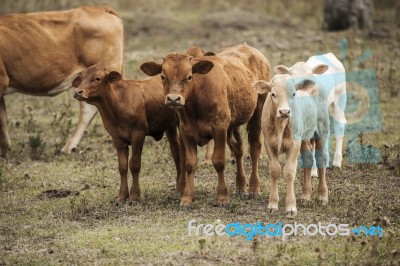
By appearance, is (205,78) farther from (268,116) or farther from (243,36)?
(243,36)

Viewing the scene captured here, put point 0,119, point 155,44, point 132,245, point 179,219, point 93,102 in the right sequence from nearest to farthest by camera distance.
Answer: point 132,245, point 179,219, point 93,102, point 0,119, point 155,44

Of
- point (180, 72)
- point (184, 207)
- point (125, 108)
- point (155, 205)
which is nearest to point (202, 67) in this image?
point (180, 72)

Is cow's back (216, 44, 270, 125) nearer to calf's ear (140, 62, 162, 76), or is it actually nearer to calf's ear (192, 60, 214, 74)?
calf's ear (192, 60, 214, 74)

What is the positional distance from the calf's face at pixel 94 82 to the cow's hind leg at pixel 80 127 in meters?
3.03

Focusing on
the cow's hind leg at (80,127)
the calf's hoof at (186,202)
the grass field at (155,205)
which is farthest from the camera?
the cow's hind leg at (80,127)

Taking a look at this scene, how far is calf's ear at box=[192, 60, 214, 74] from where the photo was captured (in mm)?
9000

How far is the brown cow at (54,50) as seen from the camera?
12.4m

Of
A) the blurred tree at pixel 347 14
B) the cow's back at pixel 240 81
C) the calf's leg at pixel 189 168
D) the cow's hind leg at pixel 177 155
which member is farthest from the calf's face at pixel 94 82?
the blurred tree at pixel 347 14

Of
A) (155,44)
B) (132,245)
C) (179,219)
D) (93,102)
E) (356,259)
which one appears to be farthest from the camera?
(155,44)

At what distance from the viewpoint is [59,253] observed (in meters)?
7.86

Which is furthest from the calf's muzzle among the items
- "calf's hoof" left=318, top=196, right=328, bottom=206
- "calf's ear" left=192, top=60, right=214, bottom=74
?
"calf's hoof" left=318, top=196, right=328, bottom=206

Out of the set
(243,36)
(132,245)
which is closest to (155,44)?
(243,36)

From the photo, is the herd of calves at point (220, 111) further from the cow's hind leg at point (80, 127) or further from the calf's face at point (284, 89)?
Answer: the cow's hind leg at point (80, 127)

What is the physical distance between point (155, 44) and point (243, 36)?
1.84 metres
